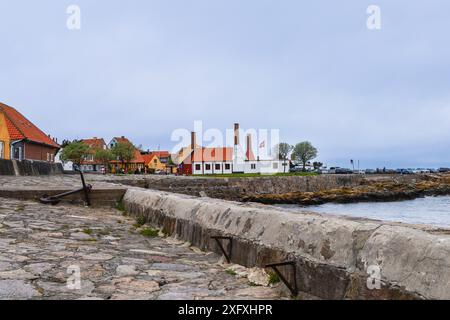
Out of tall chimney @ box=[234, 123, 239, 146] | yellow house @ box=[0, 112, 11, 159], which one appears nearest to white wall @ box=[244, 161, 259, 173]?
tall chimney @ box=[234, 123, 239, 146]

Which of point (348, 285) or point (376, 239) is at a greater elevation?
point (376, 239)

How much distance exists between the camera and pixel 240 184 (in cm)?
4203

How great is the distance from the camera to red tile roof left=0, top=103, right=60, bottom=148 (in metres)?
42.8

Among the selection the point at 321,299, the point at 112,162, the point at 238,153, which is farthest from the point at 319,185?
the point at 321,299

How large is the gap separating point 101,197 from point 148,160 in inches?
3973

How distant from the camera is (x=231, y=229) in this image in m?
4.96

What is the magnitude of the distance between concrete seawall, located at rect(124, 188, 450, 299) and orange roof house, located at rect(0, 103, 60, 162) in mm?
39875

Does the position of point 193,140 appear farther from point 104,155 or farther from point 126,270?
point 126,270

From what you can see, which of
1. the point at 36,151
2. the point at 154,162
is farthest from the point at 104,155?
the point at 36,151

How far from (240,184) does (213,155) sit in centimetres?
4746

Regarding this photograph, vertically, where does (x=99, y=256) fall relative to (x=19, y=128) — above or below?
below

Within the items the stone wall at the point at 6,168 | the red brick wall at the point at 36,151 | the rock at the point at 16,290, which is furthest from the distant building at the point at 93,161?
the rock at the point at 16,290

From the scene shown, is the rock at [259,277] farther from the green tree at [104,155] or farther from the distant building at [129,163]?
the distant building at [129,163]
